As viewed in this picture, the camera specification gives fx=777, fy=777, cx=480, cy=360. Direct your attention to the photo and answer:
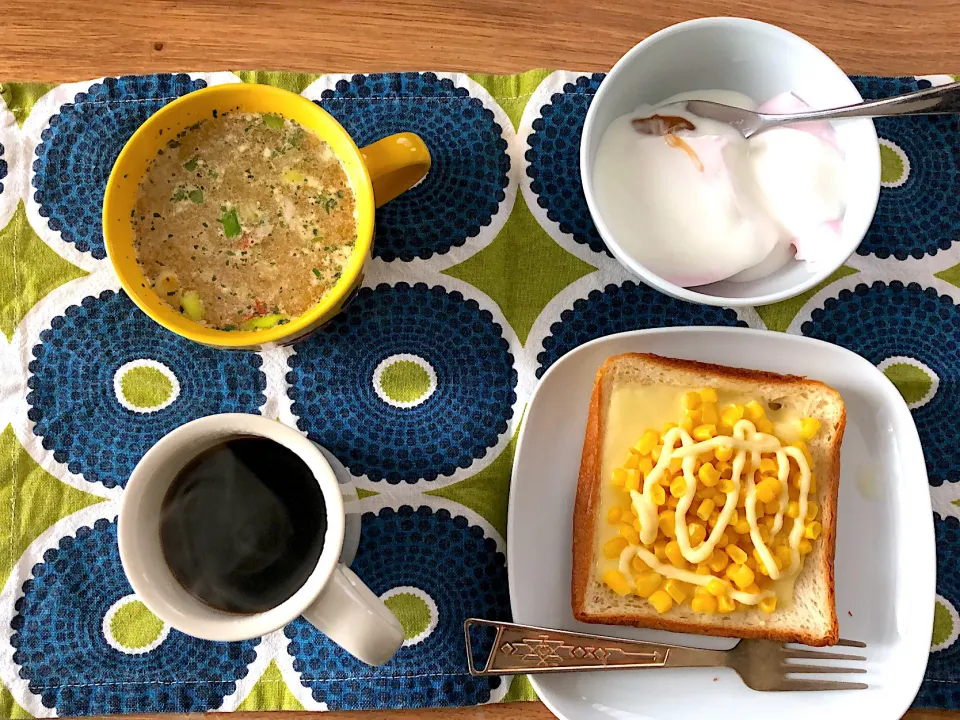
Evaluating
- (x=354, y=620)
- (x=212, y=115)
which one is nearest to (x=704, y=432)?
(x=354, y=620)

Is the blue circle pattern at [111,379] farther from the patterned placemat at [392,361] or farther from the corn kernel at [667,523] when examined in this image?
the corn kernel at [667,523]

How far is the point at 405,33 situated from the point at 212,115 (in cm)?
34

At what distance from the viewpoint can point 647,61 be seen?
0.98m

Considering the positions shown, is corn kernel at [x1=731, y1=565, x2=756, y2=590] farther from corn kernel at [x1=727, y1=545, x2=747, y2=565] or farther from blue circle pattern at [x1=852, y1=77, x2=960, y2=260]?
blue circle pattern at [x1=852, y1=77, x2=960, y2=260]

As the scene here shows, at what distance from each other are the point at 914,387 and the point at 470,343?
0.63 m

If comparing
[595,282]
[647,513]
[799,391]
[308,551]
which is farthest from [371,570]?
[799,391]

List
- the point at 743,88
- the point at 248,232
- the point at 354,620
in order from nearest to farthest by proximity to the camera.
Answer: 1. the point at 354,620
2. the point at 248,232
3. the point at 743,88

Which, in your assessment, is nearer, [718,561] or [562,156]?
[718,561]

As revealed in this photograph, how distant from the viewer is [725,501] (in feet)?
3.25

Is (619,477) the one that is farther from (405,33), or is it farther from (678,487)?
(405,33)

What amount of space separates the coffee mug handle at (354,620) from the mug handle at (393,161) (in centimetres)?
46

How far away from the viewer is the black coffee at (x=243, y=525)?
90 cm

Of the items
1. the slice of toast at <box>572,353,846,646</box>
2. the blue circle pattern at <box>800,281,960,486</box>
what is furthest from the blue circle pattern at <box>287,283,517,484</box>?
the blue circle pattern at <box>800,281,960,486</box>

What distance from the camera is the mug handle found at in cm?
93
